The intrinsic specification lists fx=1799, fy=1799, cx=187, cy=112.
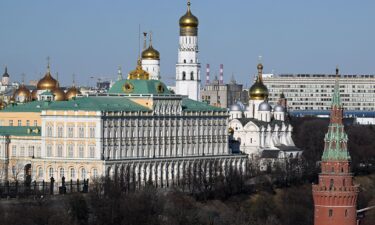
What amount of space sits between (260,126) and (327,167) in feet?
143

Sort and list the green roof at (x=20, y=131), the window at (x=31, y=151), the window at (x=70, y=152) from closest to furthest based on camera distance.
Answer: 1. the window at (x=70, y=152)
2. the window at (x=31, y=151)
3. the green roof at (x=20, y=131)

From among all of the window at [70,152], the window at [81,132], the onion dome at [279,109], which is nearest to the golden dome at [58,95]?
the window at [81,132]

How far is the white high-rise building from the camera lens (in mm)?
137375

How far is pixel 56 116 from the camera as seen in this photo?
11356 centimetres

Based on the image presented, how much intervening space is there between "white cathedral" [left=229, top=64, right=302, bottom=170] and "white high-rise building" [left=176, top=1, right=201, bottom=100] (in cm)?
437

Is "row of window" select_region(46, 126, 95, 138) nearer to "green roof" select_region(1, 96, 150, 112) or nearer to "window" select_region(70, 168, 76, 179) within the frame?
"green roof" select_region(1, 96, 150, 112)

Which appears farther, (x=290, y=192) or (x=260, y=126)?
(x=260, y=126)

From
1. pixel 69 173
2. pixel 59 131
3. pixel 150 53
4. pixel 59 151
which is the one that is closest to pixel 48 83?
pixel 150 53

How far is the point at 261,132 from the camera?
13775 centimetres

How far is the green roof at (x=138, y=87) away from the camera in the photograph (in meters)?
120

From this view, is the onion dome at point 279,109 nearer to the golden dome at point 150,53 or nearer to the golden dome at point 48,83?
the golden dome at point 150,53

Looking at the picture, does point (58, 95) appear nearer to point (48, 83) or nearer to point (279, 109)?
point (48, 83)

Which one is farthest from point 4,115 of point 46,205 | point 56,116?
point 46,205

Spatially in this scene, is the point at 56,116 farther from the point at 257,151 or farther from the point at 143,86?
the point at 257,151
